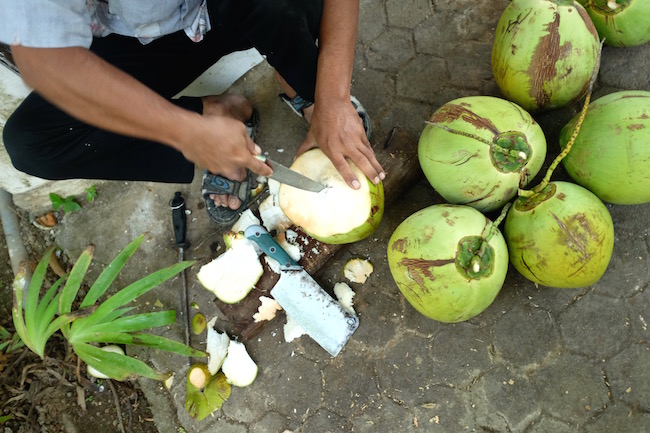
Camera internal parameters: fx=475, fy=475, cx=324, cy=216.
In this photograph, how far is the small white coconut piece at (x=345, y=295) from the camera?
82.8 inches

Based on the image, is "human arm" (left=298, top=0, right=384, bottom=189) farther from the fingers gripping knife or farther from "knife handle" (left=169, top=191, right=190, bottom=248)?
"knife handle" (left=169, top=191, right=190, bottom=248)

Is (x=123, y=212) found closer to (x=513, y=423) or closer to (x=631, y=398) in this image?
(x=513, y=423)

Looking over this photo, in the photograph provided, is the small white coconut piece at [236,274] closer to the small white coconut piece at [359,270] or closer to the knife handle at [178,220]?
the knife handle at [178,220]

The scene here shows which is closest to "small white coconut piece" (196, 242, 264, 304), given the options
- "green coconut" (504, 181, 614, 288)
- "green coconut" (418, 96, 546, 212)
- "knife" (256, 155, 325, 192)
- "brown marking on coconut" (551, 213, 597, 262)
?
"knife" (256, 155, 325, 192)

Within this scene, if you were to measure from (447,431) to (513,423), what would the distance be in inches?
10.4

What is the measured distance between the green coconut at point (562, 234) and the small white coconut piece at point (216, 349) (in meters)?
1.31

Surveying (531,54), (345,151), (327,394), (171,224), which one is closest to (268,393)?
(327,394)

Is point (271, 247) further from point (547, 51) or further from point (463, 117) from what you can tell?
point (547, 51)

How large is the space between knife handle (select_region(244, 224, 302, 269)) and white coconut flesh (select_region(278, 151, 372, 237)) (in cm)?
20

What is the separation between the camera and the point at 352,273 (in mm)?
2141

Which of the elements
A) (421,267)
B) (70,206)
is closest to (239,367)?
(421,267)

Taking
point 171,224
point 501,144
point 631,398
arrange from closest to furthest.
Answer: point 501,144
point 631,398
point 171,224

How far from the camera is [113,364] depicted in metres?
1.83

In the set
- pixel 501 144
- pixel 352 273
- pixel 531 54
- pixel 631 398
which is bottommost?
pixel 631 398
